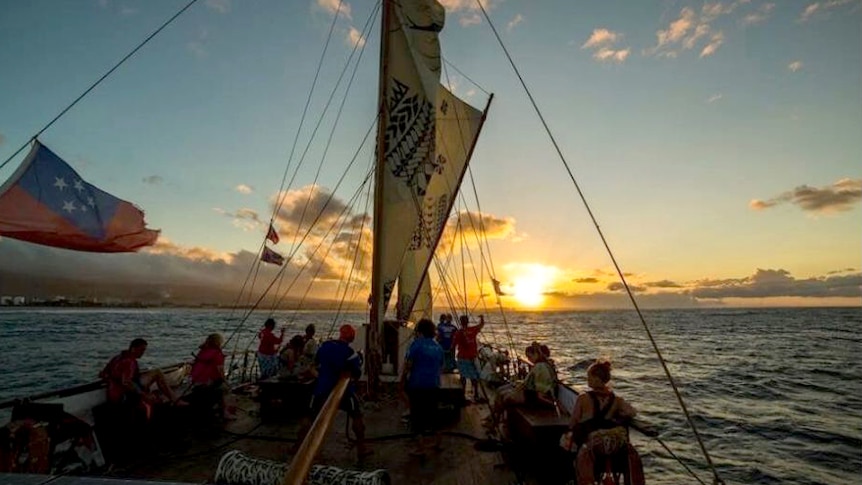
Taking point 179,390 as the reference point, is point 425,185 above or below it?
above

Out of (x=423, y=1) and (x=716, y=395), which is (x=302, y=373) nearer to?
(x=423, y=1)

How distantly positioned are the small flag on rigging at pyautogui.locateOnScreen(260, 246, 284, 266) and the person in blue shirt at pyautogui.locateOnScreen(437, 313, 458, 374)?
8733 millimetres

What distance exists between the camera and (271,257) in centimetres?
1942

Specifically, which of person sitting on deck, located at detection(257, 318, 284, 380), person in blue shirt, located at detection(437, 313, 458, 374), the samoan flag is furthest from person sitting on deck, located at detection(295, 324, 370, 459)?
person in blue shirt, located at detection(437, 313, 458, 374)

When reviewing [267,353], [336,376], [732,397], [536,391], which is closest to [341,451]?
[336,376]

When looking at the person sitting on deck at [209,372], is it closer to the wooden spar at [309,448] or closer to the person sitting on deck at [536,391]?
the person sitting on deck at [536,391]

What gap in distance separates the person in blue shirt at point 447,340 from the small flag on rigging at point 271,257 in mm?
8733

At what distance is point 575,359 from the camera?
45844 mm

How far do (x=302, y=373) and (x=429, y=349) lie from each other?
4.77 metres

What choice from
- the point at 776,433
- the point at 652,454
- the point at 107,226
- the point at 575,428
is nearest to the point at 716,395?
the point at 776,433

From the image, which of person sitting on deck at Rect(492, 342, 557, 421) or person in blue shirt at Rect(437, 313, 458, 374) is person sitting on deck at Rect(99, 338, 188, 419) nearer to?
person sitting on deck at Rect(492, 342, 557, 421)

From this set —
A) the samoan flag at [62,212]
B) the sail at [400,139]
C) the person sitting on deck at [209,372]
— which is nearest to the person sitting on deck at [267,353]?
the person sitting on deck at [209,372]

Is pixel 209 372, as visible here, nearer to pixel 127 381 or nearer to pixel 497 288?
pixel 127 381

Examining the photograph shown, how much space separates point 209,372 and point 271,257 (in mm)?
10183
